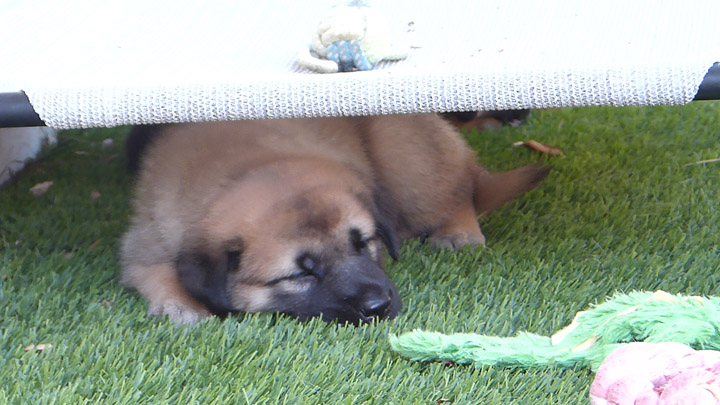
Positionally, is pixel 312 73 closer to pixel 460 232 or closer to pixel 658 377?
pixel 460 232

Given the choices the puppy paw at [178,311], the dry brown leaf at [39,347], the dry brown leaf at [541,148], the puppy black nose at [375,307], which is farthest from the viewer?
the dry brown leaf at [541,148]

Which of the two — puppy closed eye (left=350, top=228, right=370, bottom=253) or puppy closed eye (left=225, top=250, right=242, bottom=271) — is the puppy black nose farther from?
puppy closed eye (left=225, top=250, right=242, bottom=271)

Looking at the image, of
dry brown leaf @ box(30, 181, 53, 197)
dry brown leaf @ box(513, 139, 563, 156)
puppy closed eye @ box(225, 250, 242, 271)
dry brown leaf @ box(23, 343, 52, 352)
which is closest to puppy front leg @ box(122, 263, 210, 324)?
puppy closed eye @ box(225, 250, 242, 271)

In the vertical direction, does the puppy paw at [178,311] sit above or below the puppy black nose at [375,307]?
below

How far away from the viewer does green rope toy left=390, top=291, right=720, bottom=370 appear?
145 cm

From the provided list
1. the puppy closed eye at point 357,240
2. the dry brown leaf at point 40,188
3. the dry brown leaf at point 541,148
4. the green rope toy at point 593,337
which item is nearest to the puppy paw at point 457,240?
the puppy closed eye at point 357,240

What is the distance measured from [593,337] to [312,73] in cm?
89

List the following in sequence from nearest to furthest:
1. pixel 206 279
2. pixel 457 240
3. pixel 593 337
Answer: pixel 593 337 < pixel 206 279 < pixel 457 240

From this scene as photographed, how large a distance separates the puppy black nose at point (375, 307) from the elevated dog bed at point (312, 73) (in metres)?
0.41

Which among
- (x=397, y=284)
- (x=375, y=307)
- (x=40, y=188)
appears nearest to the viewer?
(x=375, y=307)

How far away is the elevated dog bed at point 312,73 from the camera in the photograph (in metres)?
1.65

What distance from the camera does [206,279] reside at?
1868 mm

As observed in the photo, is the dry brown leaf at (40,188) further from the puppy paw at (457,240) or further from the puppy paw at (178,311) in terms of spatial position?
the puppy paw at (457,240)

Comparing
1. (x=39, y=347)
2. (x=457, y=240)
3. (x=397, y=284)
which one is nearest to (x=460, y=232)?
(x=457, y=240)
